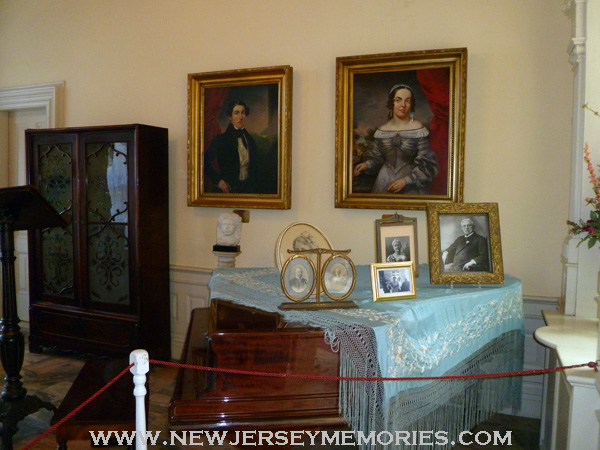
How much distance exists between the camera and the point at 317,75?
4.13 metres

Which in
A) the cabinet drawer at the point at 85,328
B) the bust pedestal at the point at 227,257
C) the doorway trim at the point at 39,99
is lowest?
the cabinet drawer at the point at 85,328

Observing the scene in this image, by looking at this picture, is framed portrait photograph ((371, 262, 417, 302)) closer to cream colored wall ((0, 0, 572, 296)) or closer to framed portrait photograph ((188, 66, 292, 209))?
cream colored wall ((0, 0, 572, 296))

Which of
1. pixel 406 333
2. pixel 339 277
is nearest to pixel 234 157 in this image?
pixel 339 277

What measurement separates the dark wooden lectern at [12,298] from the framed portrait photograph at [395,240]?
6.36 ft

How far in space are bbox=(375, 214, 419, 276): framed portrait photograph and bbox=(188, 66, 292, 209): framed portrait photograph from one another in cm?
151

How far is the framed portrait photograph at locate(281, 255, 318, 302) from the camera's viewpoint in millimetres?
2214

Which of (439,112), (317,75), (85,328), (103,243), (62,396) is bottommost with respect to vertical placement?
(62,396)

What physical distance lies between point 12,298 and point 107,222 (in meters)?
1.48

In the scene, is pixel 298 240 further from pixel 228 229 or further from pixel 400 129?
pixel 400 129

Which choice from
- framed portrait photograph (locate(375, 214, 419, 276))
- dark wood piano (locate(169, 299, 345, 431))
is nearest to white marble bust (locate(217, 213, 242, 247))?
framed portrait photograph (locate(375, 214, 419, 276))

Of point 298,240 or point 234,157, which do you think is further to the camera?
point 234,157

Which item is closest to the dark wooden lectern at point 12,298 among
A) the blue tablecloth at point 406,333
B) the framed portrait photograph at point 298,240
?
the blue tablecloth at point 406,333

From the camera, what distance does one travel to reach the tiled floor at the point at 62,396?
321cm

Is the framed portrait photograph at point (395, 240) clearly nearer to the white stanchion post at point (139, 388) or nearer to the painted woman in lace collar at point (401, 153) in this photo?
the painted woman in lace collar at point (401, 153)
